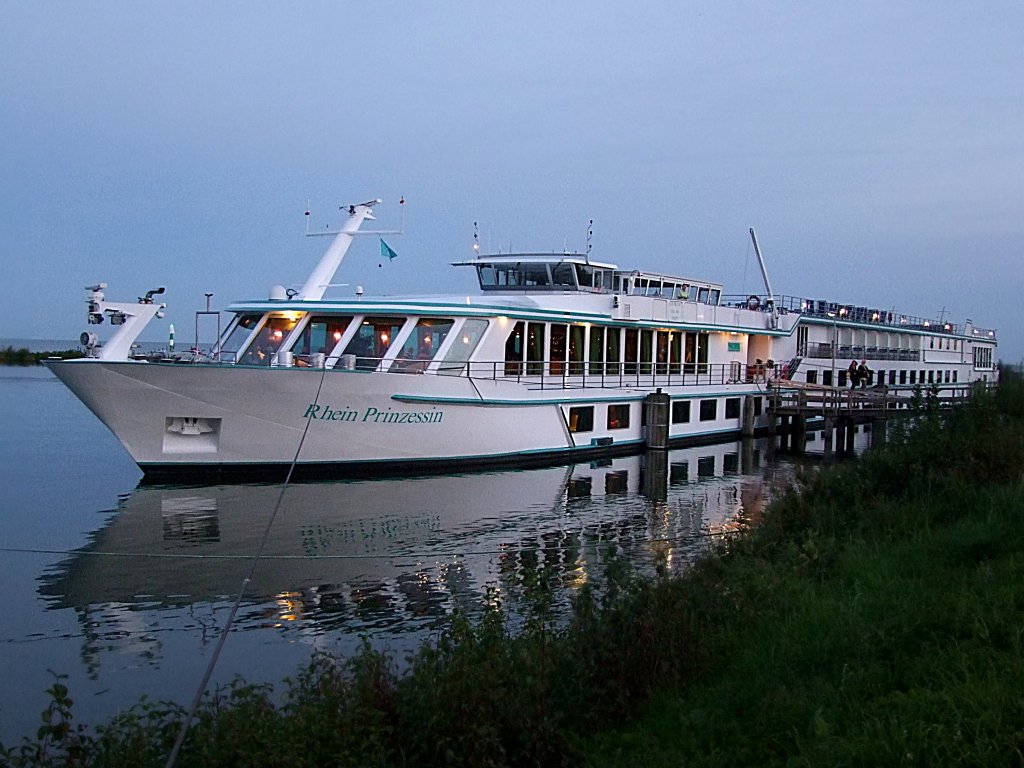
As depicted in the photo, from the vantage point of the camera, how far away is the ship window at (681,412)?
30456 mm

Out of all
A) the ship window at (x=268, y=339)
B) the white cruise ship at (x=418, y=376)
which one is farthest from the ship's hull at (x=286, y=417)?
the ship window at (x=268, y=339)

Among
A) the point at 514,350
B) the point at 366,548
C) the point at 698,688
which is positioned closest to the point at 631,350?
the point at 514,350

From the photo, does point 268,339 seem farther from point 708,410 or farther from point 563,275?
point 708,410

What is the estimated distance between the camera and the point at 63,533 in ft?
52.7

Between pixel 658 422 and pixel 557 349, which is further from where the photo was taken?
pixel 658 422

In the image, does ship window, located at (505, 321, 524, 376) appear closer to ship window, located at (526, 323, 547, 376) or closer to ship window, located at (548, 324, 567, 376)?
ship window, located at (526, 323, 547, 376)

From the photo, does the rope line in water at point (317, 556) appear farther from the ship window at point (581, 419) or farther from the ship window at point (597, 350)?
the ship window at point (597, 350)

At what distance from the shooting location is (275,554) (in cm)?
1426

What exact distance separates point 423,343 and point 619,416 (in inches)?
301

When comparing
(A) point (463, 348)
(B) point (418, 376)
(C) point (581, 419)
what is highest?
(A) point (463, 348)

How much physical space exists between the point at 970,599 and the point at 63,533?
14.4 metres

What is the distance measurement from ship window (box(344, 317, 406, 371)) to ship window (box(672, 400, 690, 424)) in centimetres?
1137

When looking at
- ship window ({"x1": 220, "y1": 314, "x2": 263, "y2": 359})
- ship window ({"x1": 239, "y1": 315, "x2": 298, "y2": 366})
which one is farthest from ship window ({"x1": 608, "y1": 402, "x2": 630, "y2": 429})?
ship window ({"x1": 220, "y1": 314, "x2": 263, "y2": 359})

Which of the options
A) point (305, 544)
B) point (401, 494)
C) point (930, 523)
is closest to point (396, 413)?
point (401, 494)
